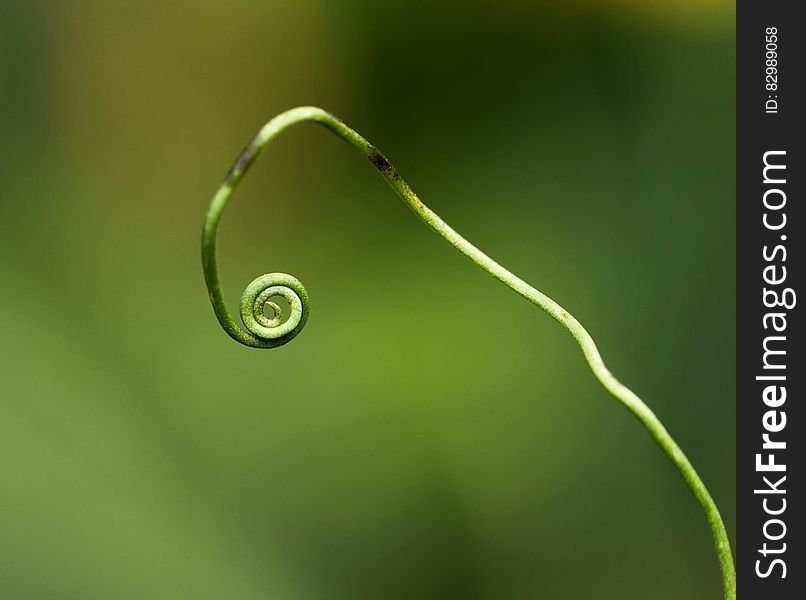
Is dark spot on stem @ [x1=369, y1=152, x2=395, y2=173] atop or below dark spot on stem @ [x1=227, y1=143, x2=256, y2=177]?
atop

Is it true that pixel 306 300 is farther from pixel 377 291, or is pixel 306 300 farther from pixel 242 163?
pixel 377 291

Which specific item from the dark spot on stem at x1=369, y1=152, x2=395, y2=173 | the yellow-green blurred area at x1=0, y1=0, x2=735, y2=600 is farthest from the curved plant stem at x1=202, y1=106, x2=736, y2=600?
the yellow-green blurred area at x1=0, y1=0, x2=735, y2=600

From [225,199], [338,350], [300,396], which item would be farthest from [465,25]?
[225,199]

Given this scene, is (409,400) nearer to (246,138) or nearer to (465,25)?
(246,138)

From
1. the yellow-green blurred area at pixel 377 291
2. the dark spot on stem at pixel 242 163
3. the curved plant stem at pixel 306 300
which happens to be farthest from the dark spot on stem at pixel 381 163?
the yellow-green blurred area at pixel 377 291

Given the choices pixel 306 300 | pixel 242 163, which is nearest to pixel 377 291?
pixel 306 300

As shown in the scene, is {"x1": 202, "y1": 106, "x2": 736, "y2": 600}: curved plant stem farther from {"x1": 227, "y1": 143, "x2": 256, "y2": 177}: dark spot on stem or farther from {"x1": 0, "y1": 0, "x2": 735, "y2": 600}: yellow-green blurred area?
{"x1": 0, "y1": 0, "x2": 735, "y2": 600}: yellow-green blurred area
